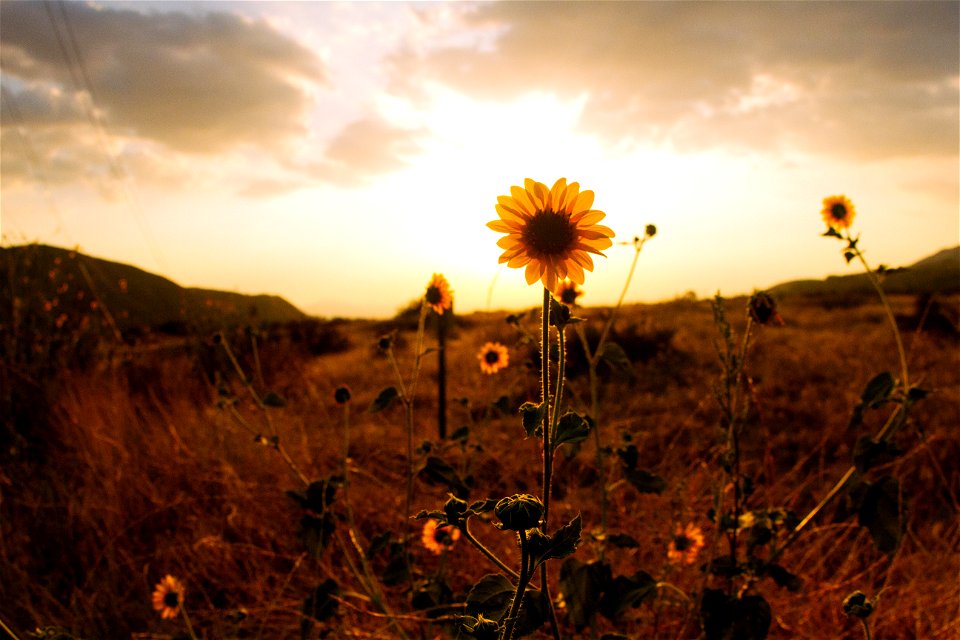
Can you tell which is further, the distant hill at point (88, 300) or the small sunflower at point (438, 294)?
the distant hill at point (88, 300)

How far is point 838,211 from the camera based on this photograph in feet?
7.27

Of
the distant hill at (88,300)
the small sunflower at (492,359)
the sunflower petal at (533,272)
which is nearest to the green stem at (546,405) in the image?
the sunflower petal at (533,272)

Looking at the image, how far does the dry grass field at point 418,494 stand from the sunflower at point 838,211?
0.54 meters

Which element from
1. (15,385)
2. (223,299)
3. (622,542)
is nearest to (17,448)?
(15,385)

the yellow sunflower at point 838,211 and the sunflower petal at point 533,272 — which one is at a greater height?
the yellow sunflower at point 838,211

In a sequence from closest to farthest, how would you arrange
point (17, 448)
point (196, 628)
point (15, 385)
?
point (196, 628)
point (17, 448)
point (15, 385)

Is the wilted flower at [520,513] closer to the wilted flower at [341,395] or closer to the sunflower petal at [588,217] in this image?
the sunflower petal at [588,217]

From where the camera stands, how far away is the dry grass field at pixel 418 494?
1.71 m

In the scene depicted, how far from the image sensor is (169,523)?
106 inches

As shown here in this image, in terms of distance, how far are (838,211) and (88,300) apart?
26.3 feet

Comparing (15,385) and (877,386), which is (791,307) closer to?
(877,386)

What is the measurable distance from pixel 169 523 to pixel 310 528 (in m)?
1.50

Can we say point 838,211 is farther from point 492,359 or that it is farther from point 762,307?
point 492,359

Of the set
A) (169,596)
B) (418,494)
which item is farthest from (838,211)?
(169,596)
